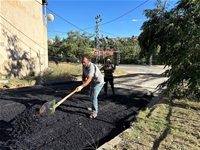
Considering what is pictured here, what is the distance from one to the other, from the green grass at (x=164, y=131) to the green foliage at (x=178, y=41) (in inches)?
34.6

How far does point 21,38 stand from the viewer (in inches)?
478

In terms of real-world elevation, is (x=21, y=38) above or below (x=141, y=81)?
above

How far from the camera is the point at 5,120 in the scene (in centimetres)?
438

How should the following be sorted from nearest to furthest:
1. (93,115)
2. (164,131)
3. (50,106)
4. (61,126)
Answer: (164,131) < (61,126) < (50,106) < (93,115)

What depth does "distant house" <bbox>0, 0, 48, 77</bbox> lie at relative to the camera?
10.3 metres

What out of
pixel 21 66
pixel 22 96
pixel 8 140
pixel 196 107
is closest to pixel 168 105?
pixel 196 107

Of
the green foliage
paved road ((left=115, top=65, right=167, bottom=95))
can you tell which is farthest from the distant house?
the green foliage

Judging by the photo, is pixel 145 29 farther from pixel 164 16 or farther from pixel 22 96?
pixel 22 96

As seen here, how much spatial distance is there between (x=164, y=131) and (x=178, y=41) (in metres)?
2.85

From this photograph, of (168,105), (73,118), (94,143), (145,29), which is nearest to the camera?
(94,143)

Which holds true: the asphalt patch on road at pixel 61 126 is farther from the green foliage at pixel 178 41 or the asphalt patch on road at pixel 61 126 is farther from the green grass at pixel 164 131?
the green foliage at pixel 178 41

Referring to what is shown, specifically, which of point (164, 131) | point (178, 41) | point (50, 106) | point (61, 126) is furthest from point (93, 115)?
point (178, 41)

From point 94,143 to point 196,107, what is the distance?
3.82m

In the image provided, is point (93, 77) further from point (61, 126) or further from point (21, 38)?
point (21, 38)
